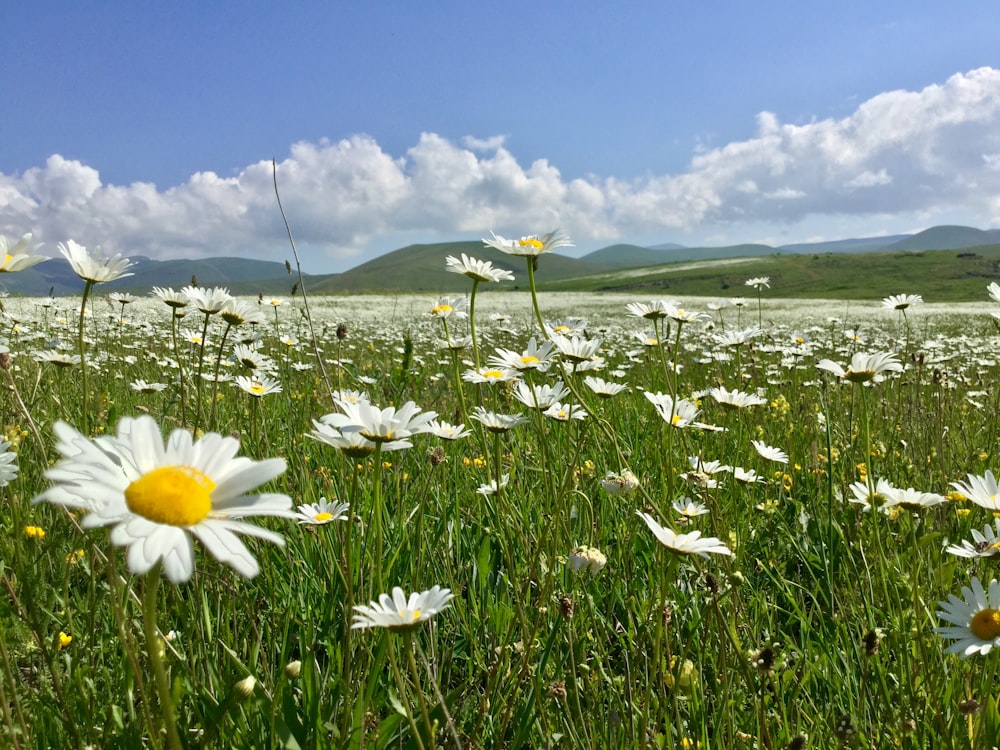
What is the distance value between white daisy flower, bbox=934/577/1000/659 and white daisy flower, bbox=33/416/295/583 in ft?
4.44

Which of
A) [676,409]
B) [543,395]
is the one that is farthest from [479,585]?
[676,409]

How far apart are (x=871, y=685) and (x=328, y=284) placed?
20081 centimetres

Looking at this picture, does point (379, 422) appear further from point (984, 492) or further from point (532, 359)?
point (984, 492)

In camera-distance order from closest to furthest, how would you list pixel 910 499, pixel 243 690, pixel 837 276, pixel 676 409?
pixel 243 690
pixel 910 499
pixel 676 409
pixel 837 276

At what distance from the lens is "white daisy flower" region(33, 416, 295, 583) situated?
71 centimetres

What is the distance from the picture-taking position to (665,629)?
5.31 ft

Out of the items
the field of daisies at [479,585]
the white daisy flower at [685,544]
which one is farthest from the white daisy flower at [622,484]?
the white daisy flower at [685,544]

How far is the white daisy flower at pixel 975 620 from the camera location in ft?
4.45

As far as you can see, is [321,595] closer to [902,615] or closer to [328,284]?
[902,615]

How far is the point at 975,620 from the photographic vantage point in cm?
141

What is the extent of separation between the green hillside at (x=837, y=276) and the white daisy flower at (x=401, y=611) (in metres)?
65.7

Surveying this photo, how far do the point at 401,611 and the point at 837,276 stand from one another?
92.1 m

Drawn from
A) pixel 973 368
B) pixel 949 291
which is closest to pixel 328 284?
pixel 949 291

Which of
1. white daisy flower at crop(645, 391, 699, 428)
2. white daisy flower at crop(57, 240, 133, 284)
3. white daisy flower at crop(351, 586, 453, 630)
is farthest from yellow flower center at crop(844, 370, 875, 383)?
white daisy flower at crop(57, 240, 133, 284)
